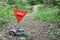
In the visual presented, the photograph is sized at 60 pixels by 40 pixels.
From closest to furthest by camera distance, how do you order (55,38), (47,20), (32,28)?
(55,38) → (32,28) → (47,20)

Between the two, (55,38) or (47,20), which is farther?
(47,20)

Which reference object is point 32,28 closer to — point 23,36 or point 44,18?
point 23,36

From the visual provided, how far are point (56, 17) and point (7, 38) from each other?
5.25 metres

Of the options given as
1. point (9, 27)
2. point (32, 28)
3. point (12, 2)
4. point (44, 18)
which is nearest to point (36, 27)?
point (32, 28)

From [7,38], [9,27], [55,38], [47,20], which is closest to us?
[7,38]

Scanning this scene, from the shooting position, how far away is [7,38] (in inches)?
301

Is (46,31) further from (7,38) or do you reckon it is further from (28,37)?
(7,38)

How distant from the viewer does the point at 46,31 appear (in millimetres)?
9242

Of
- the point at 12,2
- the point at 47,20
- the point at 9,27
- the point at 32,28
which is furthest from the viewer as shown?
the point at 12,2

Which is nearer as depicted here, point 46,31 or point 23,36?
point 23,36

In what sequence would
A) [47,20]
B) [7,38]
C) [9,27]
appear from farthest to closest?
[47,20] → [9,27] → [7,38]

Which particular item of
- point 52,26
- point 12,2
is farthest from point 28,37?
point 12,2

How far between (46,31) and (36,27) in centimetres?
89

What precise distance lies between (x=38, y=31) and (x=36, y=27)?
0.74 metres
